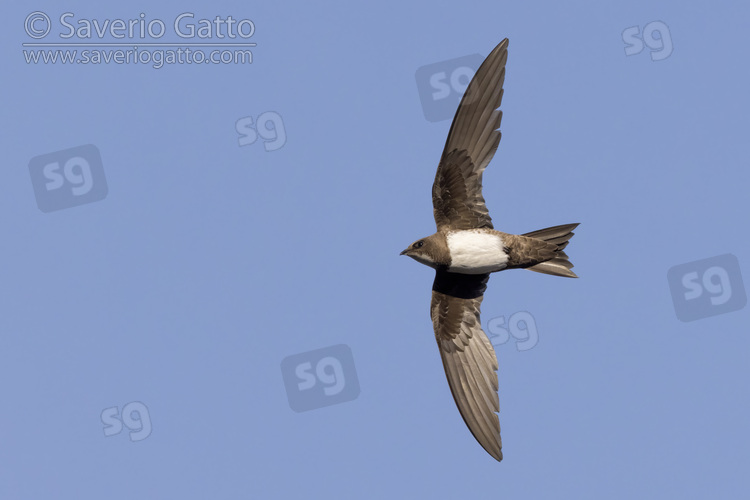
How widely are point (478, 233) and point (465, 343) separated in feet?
5.44

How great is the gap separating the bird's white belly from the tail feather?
426 millimetres

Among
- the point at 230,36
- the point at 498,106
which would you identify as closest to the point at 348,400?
the point at 498,106

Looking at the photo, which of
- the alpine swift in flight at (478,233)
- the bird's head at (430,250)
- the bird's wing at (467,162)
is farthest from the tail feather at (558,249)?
the bird's head at (430,250)

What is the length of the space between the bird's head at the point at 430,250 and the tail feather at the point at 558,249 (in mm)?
1081

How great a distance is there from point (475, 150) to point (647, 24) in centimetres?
344

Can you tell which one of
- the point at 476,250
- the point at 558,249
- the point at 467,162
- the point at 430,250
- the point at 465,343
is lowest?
the point at 465,343

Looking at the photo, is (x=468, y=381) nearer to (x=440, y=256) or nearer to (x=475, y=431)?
(x=475, y=431)

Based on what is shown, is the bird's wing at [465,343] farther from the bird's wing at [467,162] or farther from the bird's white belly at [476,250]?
the bird's wing at [467,162]

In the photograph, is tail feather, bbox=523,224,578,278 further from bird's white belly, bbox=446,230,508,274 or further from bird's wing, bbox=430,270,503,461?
bird's wing, bbox=430,270,503,461

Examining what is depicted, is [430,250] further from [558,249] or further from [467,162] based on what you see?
[558,249]

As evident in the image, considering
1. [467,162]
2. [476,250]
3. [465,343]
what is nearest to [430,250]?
[476,250]

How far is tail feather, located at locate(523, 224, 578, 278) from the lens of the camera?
1202cm

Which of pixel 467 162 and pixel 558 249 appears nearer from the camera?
pixel 558 249

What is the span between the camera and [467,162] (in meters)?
12.2
